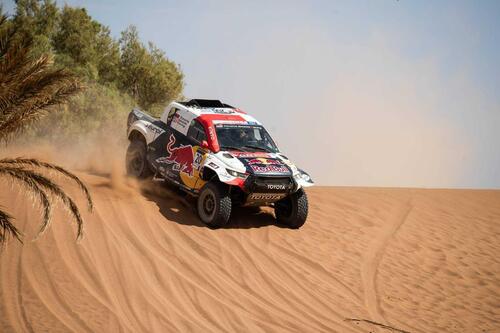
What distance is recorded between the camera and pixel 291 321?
904 cm

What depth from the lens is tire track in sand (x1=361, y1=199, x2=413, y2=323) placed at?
10075 millimetres

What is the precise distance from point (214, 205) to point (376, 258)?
3.40 m

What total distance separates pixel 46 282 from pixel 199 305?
7.53ft

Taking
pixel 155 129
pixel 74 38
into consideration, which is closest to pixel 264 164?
pixel 155 129

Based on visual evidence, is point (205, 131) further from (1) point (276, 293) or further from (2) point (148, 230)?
(1) point (276, 293)

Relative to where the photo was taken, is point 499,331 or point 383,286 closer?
point 499,331

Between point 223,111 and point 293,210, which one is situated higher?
point 223,111

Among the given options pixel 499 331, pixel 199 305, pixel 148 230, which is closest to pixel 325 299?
pixel 199 305

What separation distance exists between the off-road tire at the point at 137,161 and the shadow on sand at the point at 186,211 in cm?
47

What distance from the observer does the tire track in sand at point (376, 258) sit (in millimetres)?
10075

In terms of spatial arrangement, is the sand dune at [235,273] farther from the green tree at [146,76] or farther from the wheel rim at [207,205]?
the green tree at [146,76]

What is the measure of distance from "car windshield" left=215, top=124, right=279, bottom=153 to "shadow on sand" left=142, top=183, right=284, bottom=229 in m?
1.47

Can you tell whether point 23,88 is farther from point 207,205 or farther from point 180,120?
point 180,120

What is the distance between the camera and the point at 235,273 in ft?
34.2
